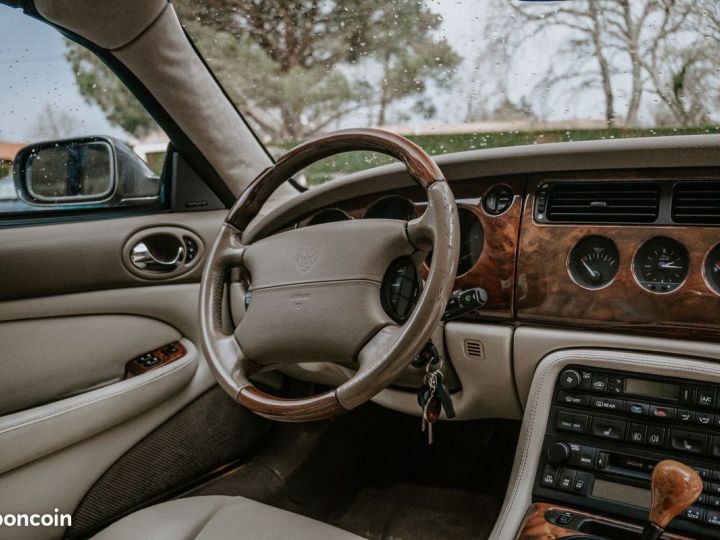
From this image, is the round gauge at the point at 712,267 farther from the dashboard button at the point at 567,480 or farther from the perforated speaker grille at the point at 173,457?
the perforated speaker grille at the point at 173,457

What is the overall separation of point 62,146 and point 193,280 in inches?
24.8

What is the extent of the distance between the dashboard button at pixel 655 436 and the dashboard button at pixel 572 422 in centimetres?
13

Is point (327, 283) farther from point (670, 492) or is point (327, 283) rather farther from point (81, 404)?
point (81, 404)

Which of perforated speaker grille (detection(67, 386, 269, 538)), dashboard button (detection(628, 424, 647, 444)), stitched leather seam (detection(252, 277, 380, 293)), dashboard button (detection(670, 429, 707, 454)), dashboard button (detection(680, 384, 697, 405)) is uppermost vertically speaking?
stitched leather seam (detection(252, 277, 380, 293))

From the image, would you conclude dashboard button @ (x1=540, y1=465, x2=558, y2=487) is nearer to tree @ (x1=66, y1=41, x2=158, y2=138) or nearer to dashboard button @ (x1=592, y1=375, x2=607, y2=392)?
dashboard button @ (x1=592, y1=375, x2=607, y2=392)

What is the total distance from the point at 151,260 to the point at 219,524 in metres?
0.98

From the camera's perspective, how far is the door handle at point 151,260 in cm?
196

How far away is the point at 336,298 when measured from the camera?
1.24 m

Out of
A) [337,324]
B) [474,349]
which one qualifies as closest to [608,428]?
[474,349]

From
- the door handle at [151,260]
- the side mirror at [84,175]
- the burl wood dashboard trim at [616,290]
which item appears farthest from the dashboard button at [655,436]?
the side mirror at [84,175]

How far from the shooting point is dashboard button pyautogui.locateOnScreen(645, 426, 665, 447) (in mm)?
1261

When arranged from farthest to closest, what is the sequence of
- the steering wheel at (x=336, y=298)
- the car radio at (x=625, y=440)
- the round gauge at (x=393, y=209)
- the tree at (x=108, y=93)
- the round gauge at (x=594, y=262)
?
the tree at (x=108, y=93) < the round gauge at (x=393, y=209) < the round gauge at (x=594, y=262) < the car radio at (x=625, y=440) < the steering wheel at (x=336, y=298)

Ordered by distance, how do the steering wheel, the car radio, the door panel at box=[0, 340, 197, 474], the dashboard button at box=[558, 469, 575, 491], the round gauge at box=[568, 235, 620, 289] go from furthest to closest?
the door panel at box=[0, 340, 197, 474]
the round gauge at box=[568, 235, 620, 289]
the dashboard button at box=[558, 469, 575, 491]
the car radio
the steering wheel

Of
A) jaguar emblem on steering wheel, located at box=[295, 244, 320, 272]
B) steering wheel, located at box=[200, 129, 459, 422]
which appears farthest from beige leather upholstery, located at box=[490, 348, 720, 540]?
jaguar emblem on steering wheel, located at box=[295, 244, 320, 272]
